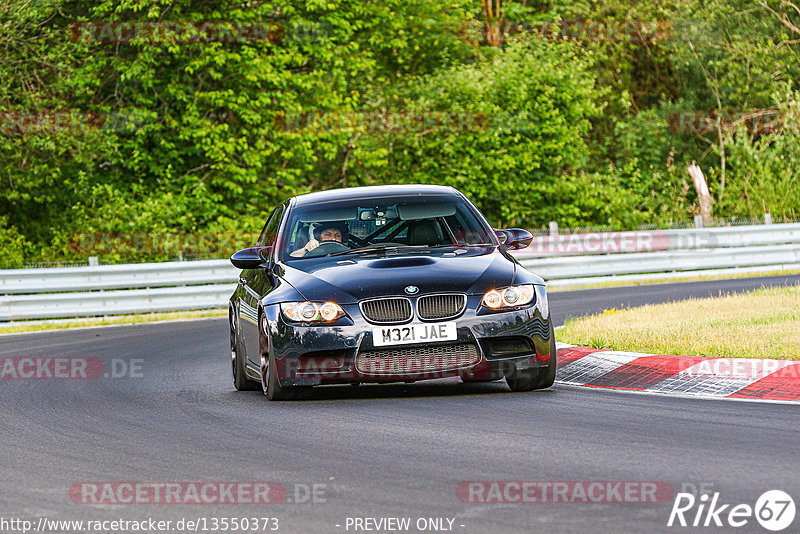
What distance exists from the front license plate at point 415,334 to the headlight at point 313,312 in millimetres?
313

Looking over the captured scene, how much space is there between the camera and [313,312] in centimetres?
932

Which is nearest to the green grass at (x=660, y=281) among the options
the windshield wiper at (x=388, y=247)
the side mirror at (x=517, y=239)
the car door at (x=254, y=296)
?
the car door at (x=254, y=296)

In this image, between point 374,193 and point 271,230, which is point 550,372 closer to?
point 374,193

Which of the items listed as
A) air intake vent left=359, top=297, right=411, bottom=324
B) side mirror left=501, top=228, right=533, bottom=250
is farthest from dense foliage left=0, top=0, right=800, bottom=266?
air intake vent left=359, top=297, right=411, bottom=324

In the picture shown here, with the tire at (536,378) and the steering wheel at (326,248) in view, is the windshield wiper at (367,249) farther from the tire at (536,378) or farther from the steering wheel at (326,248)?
the tire at (536,378)

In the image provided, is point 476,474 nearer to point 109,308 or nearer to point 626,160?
point 109,308

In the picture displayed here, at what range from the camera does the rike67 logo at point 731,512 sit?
5230 millimetres

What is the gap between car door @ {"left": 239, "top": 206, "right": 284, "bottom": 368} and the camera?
33.4 ft

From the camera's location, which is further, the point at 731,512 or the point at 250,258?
the point at 250,258

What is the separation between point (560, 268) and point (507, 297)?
16.8 meters

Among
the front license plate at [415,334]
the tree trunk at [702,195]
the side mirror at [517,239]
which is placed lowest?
the tree trunk at [702,195]

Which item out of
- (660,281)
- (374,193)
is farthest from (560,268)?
(374,193)

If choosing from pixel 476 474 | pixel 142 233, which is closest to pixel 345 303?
pixel 476 474

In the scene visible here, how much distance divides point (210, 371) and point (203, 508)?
7031mm
